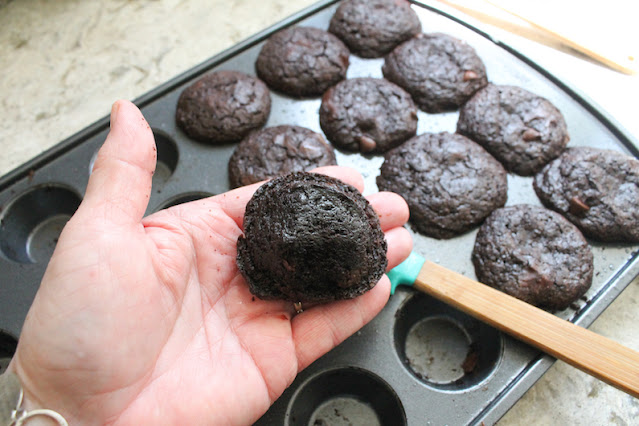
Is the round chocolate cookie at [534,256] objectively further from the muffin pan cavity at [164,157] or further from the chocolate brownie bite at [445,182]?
the muffin pan cavity at [164,157]

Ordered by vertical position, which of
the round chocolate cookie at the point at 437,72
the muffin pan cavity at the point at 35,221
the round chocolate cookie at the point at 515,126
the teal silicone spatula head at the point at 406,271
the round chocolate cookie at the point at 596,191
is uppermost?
the round chocolate cookie at the point at 437,72

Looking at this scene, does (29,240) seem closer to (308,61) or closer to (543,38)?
(308,61)

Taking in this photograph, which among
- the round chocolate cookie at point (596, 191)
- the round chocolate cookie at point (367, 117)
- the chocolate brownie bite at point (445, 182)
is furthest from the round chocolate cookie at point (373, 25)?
the round chocolate cookie at point (596, 191)

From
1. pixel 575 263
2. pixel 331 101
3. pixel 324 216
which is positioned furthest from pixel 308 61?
pixel 575 263

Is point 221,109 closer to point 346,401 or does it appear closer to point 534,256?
point 346,401

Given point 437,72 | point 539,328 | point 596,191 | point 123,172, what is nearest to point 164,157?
point 123,172

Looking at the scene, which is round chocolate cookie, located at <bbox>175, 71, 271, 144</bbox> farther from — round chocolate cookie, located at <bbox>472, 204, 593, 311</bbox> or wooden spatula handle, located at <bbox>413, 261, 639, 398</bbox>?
round chocolate cookie, located at <bbox>472, 204, 593, 311</bbox>

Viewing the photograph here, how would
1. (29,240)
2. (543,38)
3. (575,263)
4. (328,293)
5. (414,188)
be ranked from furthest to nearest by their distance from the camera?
1. (543,38)
2. (29,240)
3. (414,188)
4. (575,263)
5. (328,293)
